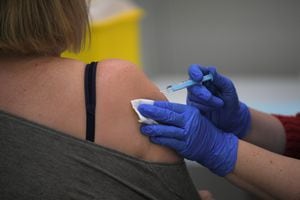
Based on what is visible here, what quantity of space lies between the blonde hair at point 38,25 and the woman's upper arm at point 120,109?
11cm

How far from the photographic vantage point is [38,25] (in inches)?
33.2

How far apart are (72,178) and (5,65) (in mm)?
274

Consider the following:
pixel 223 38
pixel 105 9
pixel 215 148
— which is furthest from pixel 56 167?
pixel 223 38

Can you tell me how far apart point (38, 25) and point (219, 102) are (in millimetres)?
521

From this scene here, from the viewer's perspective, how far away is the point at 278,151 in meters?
1.39

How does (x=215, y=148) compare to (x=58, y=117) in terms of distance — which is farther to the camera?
(x=215, y=148)

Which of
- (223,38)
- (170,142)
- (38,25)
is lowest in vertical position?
(223,38)

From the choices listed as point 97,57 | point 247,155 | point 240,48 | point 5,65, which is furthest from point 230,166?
point 240,48

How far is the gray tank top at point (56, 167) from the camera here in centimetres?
82

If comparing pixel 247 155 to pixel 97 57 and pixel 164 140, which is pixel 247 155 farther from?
pixel 97 57

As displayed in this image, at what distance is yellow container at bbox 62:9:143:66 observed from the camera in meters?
1.94

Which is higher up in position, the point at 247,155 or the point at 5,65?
the point at 5,65

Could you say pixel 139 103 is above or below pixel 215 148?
above

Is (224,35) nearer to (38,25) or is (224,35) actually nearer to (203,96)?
(203,96)
